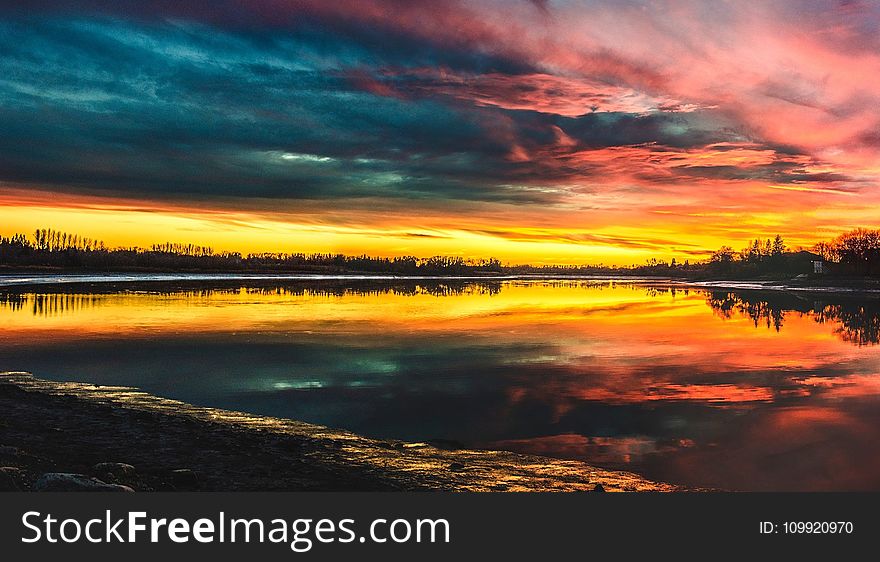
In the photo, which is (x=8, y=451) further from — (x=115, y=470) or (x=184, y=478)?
(x=184, y=478)

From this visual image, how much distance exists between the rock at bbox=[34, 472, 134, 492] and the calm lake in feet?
17.8

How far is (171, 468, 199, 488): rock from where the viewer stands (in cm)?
920

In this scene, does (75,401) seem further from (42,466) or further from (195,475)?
(195,475)

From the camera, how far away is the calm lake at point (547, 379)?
1180 cm

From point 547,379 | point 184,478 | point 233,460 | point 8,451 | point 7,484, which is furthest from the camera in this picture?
point 547,379

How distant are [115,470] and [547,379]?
40.1ft

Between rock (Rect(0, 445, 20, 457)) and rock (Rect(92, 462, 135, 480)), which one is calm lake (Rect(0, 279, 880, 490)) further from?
rock (Rect(0, 445, 20, 457))

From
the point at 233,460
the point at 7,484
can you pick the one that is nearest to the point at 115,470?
the point at 7,484

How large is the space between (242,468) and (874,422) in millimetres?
13160

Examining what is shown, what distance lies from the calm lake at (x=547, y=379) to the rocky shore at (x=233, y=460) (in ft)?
3.30

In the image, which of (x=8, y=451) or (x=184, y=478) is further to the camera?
(x=8, y=451)

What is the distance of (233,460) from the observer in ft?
34.0

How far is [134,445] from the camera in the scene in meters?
11.1

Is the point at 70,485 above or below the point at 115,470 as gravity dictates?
above
